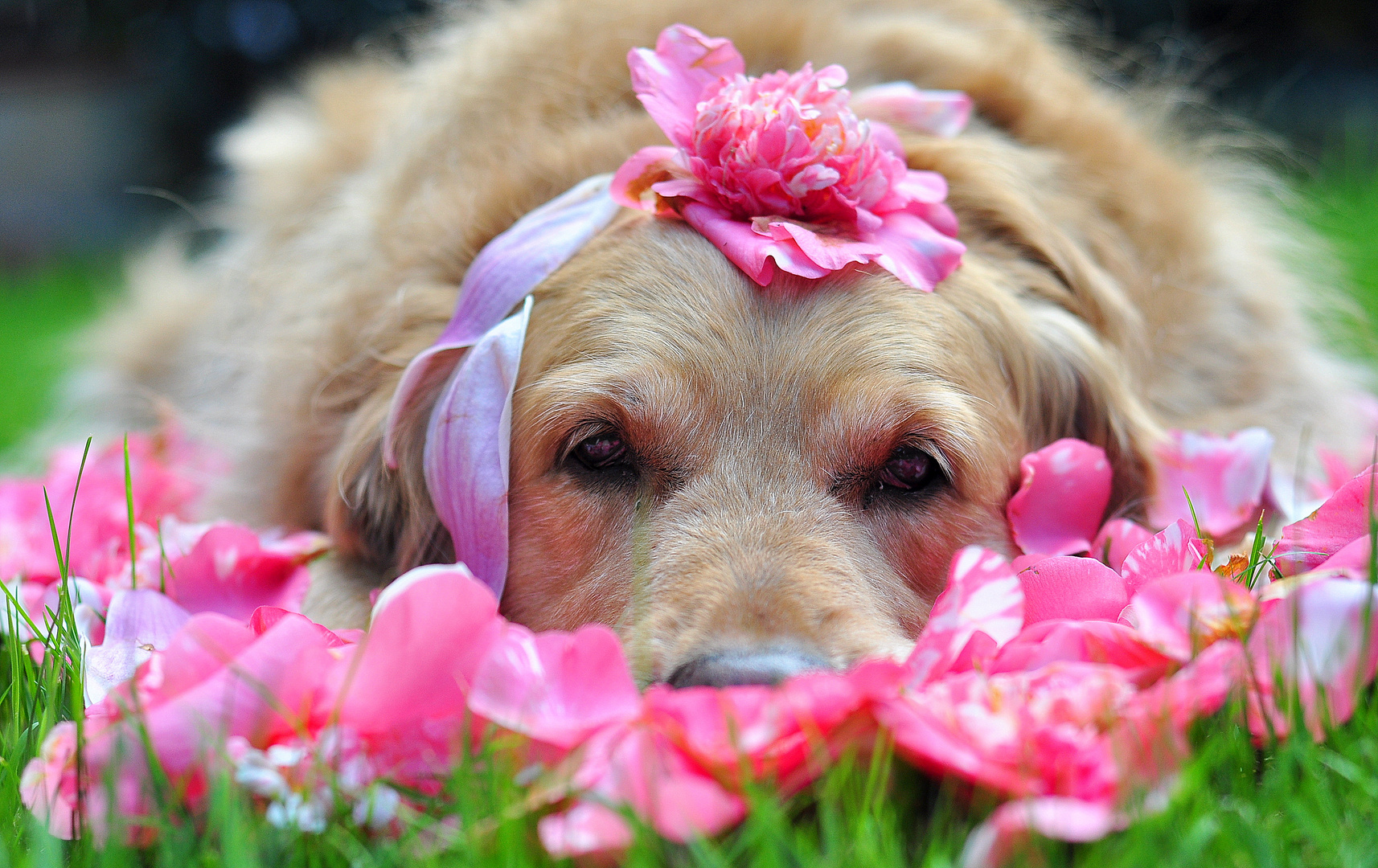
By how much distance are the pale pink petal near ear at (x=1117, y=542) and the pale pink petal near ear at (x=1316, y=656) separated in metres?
0.62

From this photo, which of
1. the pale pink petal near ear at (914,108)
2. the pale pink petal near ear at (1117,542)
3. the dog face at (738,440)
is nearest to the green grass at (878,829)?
the dog face at (738,440)

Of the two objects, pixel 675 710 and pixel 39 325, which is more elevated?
pixel 675 710

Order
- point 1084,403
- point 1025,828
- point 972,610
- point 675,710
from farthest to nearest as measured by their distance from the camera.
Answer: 1. point 1084,403
2. point 972,610
3. point 675,710
4. point 1025,828

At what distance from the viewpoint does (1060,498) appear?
7.41ft

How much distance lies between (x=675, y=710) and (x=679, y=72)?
4.42 feet

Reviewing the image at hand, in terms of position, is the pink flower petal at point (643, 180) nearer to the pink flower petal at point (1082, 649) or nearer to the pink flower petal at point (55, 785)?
the pink flower petal at point (1082, 649)

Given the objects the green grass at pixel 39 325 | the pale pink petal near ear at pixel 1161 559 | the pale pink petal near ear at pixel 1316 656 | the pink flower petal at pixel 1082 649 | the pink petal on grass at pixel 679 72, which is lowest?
the green grass at pixel 39 325

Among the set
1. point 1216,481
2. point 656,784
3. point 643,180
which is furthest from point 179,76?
point 656,784

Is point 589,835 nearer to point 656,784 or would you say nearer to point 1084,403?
point 656,784

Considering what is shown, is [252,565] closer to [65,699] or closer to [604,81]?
[65,699]

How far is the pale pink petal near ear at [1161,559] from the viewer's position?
1.87 meters

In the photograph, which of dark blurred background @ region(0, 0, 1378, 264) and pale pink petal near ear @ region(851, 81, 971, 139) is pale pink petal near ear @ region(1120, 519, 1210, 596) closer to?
pale pink petal near ear @ region(851, 81, 971, 139)

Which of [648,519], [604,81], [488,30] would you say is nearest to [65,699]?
[648,519]

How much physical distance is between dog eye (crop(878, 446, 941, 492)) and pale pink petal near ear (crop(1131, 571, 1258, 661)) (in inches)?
23.7
